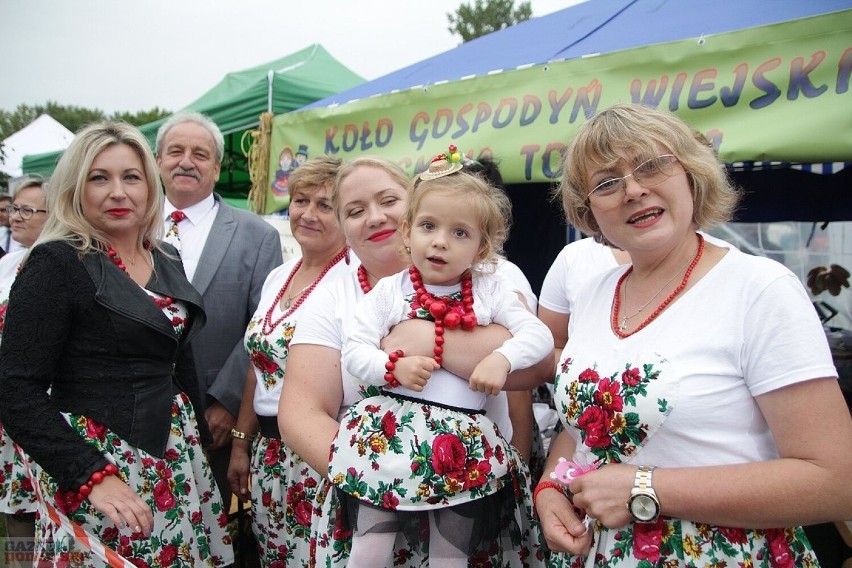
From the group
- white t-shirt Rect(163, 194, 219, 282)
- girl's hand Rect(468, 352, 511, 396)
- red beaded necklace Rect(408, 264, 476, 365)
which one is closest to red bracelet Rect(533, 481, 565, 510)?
girl's hand Rect(468, 352, 511, 396)

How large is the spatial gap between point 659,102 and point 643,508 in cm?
230

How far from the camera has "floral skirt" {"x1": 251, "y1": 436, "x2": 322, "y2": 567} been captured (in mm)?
2248

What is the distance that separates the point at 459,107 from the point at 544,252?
2415 mm

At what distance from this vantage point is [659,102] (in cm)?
302

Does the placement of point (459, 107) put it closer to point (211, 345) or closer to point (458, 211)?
point (211, 345)

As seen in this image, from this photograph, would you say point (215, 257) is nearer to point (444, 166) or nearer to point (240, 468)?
point (240, 468)

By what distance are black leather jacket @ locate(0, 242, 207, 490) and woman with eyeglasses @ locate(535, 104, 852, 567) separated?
138 cm

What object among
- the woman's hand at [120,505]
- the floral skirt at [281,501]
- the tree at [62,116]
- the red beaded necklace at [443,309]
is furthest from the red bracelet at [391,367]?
the tree at [62,116]

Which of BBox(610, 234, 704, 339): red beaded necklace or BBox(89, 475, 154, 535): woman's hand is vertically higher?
BBox(610, 234, 704, 339): red beaded necklace

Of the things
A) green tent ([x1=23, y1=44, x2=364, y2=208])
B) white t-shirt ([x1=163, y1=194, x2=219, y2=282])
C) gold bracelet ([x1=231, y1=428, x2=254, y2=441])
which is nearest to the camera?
gold bracelet ([x1=231, y1=428, x2=254, y2=441])

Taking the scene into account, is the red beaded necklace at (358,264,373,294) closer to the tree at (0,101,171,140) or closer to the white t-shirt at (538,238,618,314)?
the white t-shirt at (538,238,618,314)

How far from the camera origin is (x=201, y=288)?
9.71 feet

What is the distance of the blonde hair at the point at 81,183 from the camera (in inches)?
81.0

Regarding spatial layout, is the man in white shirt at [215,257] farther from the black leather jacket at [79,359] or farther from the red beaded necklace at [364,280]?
the red beaded necklace at [364,280]
